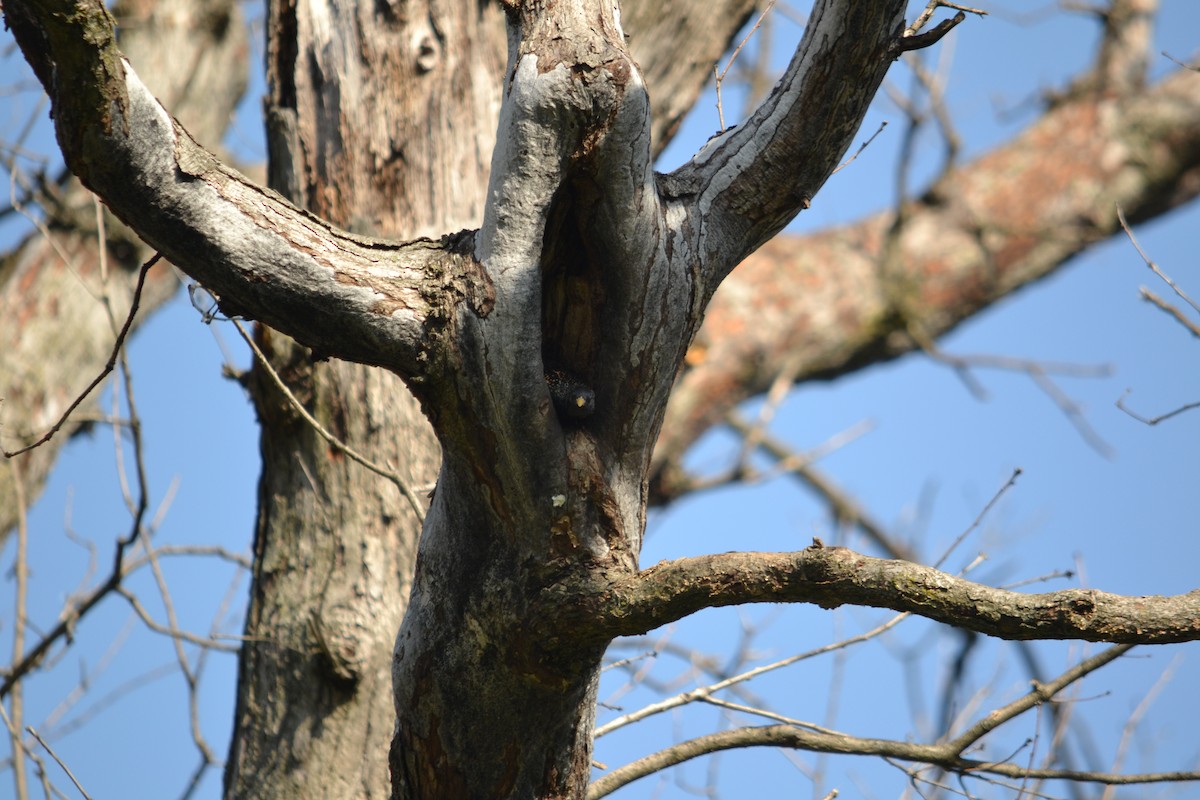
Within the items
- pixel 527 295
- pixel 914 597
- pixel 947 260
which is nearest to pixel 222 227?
pixel 527 295

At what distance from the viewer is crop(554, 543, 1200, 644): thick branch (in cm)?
137

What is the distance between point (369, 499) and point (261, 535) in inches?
13.7

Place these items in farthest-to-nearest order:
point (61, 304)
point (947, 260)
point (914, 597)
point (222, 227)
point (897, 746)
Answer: point (947, 260), point (61, 304), point (897, 746), point (222, 227), point (914, 597)

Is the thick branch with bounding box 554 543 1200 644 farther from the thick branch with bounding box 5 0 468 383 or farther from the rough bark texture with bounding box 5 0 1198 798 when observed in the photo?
the thick branch with bounding box 5 0 468 383

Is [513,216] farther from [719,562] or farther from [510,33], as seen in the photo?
[719,562]

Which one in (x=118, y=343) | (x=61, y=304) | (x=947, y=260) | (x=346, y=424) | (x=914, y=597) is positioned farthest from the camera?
(x=947, y=260)

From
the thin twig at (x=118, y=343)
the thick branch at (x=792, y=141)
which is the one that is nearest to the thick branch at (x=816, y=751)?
the thick branch at (x=792, y=141)

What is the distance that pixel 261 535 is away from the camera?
9.04ft

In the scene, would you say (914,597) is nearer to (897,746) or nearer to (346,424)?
(897,746)

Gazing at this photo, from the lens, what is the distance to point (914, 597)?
4.61ft

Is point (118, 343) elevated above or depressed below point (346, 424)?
below

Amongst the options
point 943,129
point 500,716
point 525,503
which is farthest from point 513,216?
point 943,129

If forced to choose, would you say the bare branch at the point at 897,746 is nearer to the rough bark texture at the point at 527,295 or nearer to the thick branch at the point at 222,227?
the rough bark texture at the point at 527,295

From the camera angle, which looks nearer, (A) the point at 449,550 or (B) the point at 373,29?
(A) the point at 449,550
